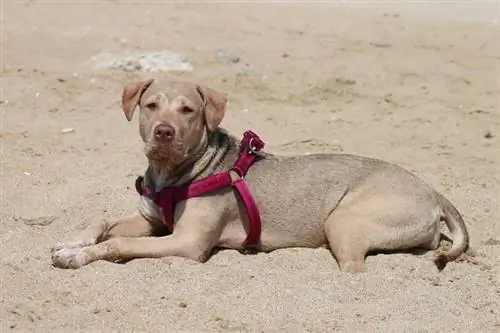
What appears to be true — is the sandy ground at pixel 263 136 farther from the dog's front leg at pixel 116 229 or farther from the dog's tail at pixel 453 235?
the dog's front leg at pixel 116 229

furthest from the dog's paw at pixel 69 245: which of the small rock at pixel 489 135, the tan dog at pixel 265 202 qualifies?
the small rock at pixel 489 135

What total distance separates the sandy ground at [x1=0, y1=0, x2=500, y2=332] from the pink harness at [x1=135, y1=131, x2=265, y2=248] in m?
0.25

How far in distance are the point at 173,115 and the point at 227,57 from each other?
564 cm

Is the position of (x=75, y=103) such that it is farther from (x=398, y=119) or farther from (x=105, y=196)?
(x=398, y=119)

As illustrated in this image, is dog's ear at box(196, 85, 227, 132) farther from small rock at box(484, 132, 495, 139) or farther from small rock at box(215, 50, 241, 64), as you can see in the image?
small rock at box(215, 50, 241, 64)

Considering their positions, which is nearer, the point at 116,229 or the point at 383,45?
the point at 116,229

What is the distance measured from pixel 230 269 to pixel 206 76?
17.7 feet

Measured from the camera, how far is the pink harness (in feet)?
20.9

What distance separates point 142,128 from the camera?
6.38 m

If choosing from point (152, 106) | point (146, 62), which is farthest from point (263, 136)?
point (152, 106)

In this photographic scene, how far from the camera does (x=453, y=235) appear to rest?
21.7ft

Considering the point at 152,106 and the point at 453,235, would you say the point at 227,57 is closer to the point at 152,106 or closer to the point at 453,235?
the point at 152,106

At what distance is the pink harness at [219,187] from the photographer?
6.36m

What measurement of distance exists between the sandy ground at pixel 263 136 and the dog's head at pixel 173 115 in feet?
2.49
